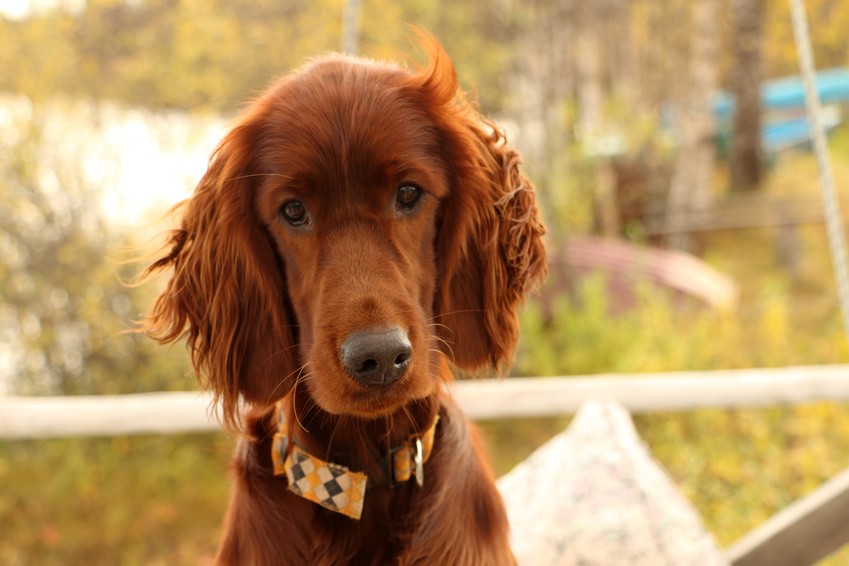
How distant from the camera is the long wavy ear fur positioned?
5.26 feet

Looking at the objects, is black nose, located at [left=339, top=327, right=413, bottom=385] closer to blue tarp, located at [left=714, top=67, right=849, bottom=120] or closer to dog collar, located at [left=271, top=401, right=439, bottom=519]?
dog collar, located at [left=271, top=401, right=439, bottom=519]

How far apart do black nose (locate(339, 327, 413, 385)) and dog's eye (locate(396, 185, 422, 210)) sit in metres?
0.34

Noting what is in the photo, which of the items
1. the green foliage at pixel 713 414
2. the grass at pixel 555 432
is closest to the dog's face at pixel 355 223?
the grass at pixel 555 432

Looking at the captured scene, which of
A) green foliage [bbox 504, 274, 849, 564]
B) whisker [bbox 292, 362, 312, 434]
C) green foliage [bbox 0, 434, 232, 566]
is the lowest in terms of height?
A: green foliage [bbox 0, 434, 232, 566]

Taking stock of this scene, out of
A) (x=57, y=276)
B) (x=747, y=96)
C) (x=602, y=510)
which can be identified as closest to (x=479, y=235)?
(x=602, y=510)

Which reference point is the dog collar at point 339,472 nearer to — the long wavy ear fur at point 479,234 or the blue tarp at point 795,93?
the long wavy ear fur at point 479,234

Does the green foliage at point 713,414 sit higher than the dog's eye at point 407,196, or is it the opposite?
the dog's eye at point 407,196

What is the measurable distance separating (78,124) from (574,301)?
3653 mm

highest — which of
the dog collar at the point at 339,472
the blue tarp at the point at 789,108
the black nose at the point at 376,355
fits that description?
the black nose at the point at 376,355

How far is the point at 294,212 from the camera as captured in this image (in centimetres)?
146

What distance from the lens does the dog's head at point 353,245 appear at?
4.40ft

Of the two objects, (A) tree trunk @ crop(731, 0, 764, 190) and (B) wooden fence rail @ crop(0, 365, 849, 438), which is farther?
(A) tree trunk @ crop(731, 0, 764, 190)

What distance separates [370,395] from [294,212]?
43cm

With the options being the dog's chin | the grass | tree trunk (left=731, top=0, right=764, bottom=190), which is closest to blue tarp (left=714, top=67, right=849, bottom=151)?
tree trunk (left=731, top=0, right=764, bottom=190)
